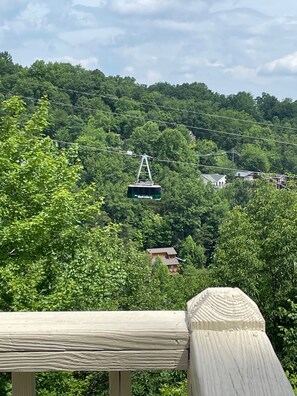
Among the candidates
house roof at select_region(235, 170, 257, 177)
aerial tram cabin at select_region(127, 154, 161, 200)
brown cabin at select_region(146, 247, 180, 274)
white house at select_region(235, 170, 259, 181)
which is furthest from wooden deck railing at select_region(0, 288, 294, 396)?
house roof at select_region(235, 170, 257, 177)

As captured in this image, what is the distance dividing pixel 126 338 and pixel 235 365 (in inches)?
12.0

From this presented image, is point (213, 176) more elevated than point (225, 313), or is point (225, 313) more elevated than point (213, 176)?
point (225, 313)

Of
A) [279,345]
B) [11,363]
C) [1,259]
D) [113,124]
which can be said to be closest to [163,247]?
[113,124]

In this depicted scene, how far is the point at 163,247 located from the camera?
160 ft

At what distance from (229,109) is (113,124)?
67.7 ft

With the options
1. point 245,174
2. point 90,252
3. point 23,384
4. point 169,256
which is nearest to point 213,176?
point 245,174

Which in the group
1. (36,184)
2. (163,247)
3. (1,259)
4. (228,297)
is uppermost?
(228,297)

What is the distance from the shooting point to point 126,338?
119 cm

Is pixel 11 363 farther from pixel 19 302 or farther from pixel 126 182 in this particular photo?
pixel 126 182

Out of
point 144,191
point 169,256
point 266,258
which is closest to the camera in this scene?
point 266,258

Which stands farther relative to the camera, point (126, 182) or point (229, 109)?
point (229, 109)

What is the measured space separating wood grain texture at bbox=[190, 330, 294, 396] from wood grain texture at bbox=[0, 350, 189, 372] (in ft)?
0.30

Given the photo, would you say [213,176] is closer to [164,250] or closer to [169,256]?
[164,250]

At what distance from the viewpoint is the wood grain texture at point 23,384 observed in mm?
1217
